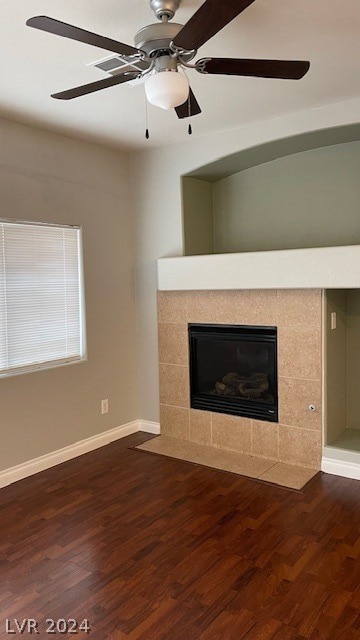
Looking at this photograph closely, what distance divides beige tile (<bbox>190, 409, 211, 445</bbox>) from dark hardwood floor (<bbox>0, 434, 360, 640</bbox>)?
51cm

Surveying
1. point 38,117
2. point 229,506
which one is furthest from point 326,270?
point 38,117

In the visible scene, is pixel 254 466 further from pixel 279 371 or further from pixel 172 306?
pixel 172 306

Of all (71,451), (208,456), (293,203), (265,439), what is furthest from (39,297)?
(293,203)

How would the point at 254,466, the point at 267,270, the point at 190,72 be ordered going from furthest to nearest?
the point at 254,466 → the point at 267,270 → the point at 190,72

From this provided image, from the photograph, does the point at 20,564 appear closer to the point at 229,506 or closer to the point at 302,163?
the point at 229,506

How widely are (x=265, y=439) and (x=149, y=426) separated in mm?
1239

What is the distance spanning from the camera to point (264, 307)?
3832 millimetres

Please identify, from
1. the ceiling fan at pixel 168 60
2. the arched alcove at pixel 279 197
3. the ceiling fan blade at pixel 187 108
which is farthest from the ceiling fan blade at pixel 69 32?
the arched alcove at pixel 279 197

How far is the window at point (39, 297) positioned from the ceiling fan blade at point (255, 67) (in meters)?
2.04

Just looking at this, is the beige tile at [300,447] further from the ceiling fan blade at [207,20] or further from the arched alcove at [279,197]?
the ceiling fan blade at [207,20]

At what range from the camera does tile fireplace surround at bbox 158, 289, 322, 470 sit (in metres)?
3.62

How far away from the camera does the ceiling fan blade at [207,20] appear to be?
156 cm

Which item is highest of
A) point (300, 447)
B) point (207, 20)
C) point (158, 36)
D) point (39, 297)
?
point (158, 36)

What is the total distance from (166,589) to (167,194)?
314 centimetres
